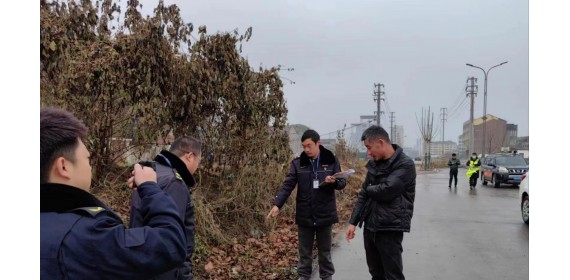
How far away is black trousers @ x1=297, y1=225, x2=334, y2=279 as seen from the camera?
15.5 ft

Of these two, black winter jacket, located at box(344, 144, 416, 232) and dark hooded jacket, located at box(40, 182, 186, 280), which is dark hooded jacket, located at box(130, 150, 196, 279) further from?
black winter jacket, located at box(344, 144, 416, 232)

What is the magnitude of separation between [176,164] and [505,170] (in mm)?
18478

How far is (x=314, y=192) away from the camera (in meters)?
4.70

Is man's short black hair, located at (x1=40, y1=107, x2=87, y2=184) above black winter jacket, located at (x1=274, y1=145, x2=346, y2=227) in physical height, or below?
above

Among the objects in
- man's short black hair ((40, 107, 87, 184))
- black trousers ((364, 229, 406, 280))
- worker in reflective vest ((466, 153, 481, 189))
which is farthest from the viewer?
worker in reflective vest ((466, 153, 481, 189))

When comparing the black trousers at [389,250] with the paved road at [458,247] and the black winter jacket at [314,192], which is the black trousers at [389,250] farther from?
the paved road at [458,247]

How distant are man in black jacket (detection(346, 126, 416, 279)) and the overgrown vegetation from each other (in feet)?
6.10

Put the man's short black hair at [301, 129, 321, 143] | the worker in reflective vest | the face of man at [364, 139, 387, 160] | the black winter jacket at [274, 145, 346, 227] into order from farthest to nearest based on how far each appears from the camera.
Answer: the worker in reflective vest
the man's short black hair at [301, 129, 321, 143]
the black winter jacket at [274, 145, 346, 227]
the face of man at [364, 139, 387, 160]

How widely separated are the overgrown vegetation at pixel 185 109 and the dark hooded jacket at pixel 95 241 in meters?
3.76

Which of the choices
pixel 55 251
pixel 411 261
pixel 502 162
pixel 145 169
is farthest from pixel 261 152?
pixel 502 162

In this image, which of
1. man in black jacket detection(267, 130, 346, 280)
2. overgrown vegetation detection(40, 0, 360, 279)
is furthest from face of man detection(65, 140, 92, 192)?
overgrown vegetation detection(40, 0, 360, 279)

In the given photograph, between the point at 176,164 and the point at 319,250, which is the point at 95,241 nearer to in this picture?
the point at 176,164

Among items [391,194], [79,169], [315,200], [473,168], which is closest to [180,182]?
[79,169]

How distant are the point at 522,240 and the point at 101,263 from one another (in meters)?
8.01
